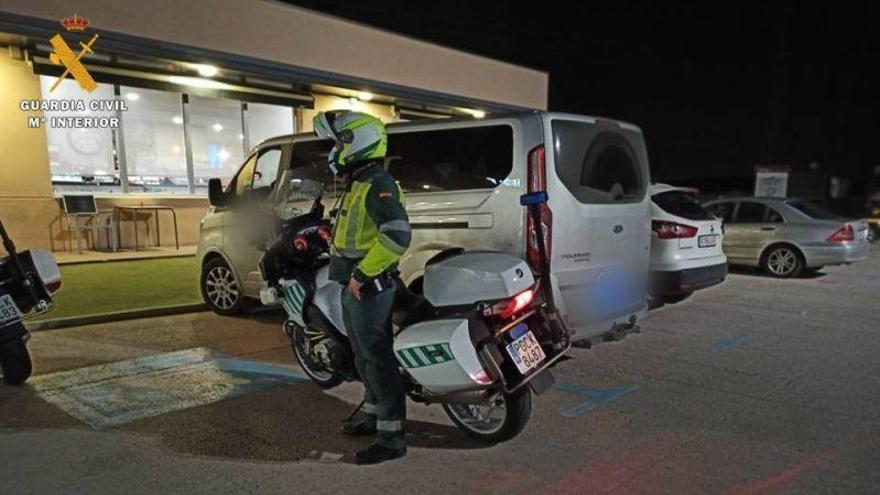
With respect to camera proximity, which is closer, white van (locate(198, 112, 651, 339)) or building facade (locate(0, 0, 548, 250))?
white van (locate(198, 112, 651, 339))

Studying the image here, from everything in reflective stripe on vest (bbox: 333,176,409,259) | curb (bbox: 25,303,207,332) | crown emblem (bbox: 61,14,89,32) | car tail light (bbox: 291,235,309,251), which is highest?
crown emblem (bbox: 61,14,89,32)

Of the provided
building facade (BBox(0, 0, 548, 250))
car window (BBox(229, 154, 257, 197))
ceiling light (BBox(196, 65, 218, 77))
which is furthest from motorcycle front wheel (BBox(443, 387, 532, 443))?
ceiling light (BBox(196, 65, 218, 77))

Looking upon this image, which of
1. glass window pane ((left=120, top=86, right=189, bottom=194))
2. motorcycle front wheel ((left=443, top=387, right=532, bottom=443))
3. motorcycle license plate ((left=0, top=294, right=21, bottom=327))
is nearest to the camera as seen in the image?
motorcycle front wheel ((left=443, top=387, right=532, bottom=443))

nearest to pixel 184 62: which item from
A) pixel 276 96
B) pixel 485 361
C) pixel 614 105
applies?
pixel 276 96

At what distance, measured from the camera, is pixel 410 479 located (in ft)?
11.7

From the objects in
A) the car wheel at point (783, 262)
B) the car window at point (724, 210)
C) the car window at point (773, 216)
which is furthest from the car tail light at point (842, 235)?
the car window at point (724, 210)

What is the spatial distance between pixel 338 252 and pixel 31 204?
10.4m

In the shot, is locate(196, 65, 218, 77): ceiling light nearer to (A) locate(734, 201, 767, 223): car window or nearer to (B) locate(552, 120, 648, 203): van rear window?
(B) locate(552, 120, 648, 203): van rear window

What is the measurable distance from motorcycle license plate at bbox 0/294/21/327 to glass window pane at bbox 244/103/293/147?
36.3 ft

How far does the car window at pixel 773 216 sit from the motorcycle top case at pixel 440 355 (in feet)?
31.8

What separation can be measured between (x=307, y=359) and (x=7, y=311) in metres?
2.44

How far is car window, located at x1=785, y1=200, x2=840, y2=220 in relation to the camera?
11078 millimetres

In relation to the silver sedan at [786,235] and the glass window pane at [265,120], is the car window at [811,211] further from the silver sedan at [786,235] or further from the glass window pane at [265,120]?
the glass window pane at [265,120]

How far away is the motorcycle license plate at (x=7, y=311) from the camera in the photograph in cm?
498
